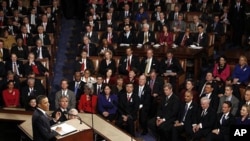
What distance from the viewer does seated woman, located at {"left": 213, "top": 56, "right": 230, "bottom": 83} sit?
813cm

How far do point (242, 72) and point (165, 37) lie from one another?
225 centimetres

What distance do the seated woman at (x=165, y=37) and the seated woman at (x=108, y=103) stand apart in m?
2.56

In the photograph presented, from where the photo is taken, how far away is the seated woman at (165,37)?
9711mm

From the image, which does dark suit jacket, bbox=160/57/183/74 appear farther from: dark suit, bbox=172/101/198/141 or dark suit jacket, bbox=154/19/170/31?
dark suit jacket, bbox=154/19/170/31

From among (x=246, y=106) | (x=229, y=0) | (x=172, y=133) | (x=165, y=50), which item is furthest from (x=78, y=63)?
(x=229, y=0)

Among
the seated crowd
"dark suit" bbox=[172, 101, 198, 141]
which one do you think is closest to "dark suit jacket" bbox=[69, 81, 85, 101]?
the seated crowd

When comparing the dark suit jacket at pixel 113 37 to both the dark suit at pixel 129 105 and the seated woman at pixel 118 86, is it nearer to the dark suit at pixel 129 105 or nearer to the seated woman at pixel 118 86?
the seated woman at pixel 118 86

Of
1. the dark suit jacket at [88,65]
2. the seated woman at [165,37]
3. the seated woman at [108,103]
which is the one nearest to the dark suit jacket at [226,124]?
the seated woman at [108,103]

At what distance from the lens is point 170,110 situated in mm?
6988

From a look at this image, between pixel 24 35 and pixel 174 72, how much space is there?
3.28m

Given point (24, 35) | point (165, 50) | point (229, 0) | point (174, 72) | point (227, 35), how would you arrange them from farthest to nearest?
point (229, 0) → point (227, 35) → point (24, 35) → point (165, 50) → point (174, 72)

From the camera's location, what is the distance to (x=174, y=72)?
845 centimetres

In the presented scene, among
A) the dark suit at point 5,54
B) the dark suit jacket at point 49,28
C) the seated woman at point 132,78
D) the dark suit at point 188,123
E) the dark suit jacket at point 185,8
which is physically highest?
the dark suit jacket at point 185,8

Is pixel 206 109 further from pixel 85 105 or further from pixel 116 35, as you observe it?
pixel 116 35
